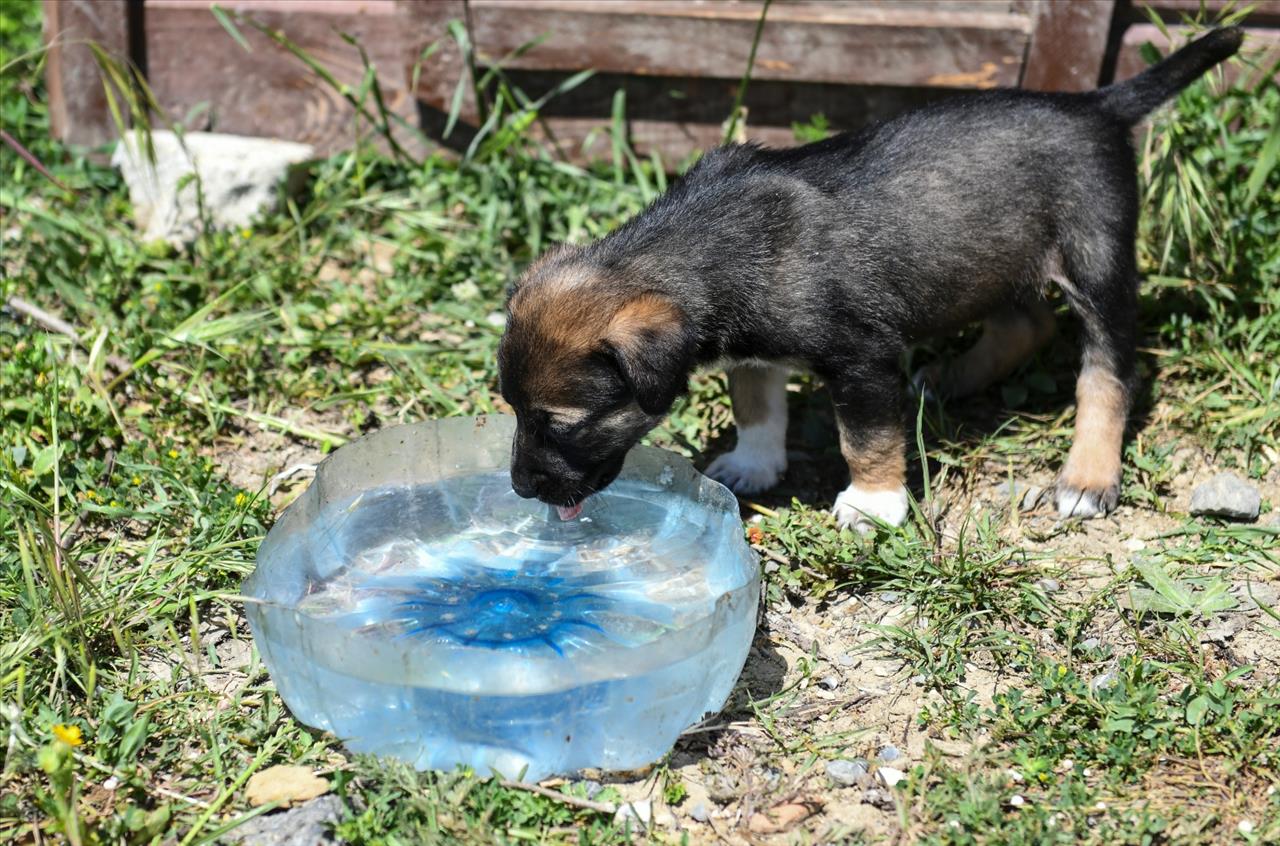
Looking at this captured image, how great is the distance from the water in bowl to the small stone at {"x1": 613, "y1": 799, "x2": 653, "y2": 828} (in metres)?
0.10

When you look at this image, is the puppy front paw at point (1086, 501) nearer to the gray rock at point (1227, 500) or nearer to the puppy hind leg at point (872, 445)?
the gray rock at point (1227, 500)

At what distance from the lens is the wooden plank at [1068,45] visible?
19.9 ft

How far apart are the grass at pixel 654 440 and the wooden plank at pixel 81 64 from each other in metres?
0.16

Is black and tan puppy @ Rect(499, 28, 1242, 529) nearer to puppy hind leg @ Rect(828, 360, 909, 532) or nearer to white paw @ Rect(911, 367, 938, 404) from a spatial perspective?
puppy hind leg @ Rect(828, 360, 909, 532)

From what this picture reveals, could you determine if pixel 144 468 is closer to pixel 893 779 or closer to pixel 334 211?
pixel 334 211

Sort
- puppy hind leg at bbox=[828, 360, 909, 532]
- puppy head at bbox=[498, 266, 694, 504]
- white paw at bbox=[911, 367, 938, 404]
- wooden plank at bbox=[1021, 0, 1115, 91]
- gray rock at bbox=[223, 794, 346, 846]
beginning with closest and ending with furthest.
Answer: gray rock at bbox=[223, 794, 346, 846], puppy head at bbox=[498, 266, 694, 504], puppy hind leg at bbox=[828, 360, 909, 532], white paw at bbox=[911, 367, 938, 404], wooden plank at bbox=[1021, 0, 1115, 91]

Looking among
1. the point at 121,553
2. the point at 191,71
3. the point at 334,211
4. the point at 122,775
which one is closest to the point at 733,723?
the point at 122,775

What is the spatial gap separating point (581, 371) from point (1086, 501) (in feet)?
6.40

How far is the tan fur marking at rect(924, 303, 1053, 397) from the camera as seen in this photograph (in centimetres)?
544

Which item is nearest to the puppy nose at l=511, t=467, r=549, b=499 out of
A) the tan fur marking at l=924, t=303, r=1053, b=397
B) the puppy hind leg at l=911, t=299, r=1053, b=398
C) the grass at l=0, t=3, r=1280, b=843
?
the grass at l=0, t=3, r=1280, b=843

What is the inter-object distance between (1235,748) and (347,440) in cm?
320

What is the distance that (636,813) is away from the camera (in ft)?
11.1

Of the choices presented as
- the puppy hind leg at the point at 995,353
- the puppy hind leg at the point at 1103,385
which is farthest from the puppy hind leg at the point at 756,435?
the puppy hind leg at the point at 1103,385

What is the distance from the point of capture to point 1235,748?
11.7 ft
